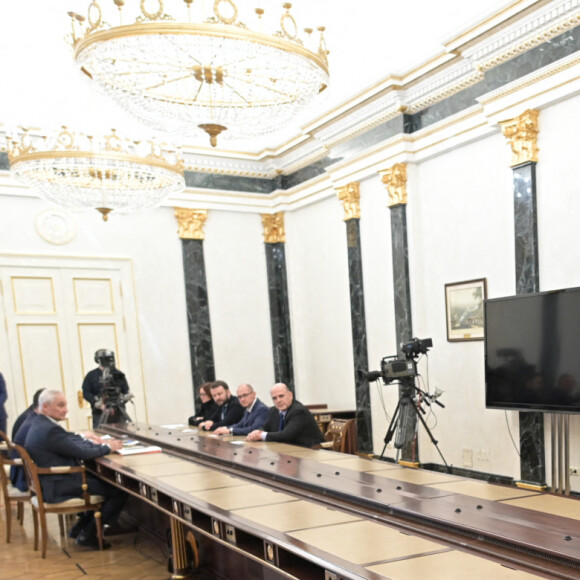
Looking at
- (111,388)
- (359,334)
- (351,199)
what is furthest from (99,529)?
(351,199)

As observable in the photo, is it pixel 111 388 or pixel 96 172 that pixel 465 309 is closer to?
pixel 96 172

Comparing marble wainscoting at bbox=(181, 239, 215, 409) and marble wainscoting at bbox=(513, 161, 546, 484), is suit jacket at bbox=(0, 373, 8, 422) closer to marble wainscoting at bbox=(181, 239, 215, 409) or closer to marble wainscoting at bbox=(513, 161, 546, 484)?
marble wainscoting at bbox=(181, 239, 215, 409)

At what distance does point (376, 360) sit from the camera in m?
8.01

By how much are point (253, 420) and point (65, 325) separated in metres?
3.42

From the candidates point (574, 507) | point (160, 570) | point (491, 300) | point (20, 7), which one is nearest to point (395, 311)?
point (491, 300)

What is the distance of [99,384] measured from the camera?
8094mm

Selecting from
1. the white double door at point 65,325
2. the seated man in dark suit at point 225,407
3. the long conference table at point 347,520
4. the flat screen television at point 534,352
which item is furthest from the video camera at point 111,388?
the flat screen television at point 534,352

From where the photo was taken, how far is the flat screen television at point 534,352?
5.07 m

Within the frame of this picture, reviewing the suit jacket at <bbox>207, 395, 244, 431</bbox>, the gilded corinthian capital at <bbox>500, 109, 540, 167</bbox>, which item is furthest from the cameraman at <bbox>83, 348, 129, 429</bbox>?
A: the gilded corinthian capital at <bbox>500, 109, 540, 167</bbox>

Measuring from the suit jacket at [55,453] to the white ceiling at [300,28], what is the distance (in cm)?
306

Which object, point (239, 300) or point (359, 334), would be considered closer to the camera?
point (359, 334)

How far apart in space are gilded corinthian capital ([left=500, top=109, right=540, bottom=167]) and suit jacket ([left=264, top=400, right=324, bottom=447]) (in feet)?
10.3

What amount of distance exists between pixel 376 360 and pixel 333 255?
6.02 ft

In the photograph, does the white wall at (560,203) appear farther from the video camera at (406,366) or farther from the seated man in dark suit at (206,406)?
the seated man in dark suit at (206,406)
